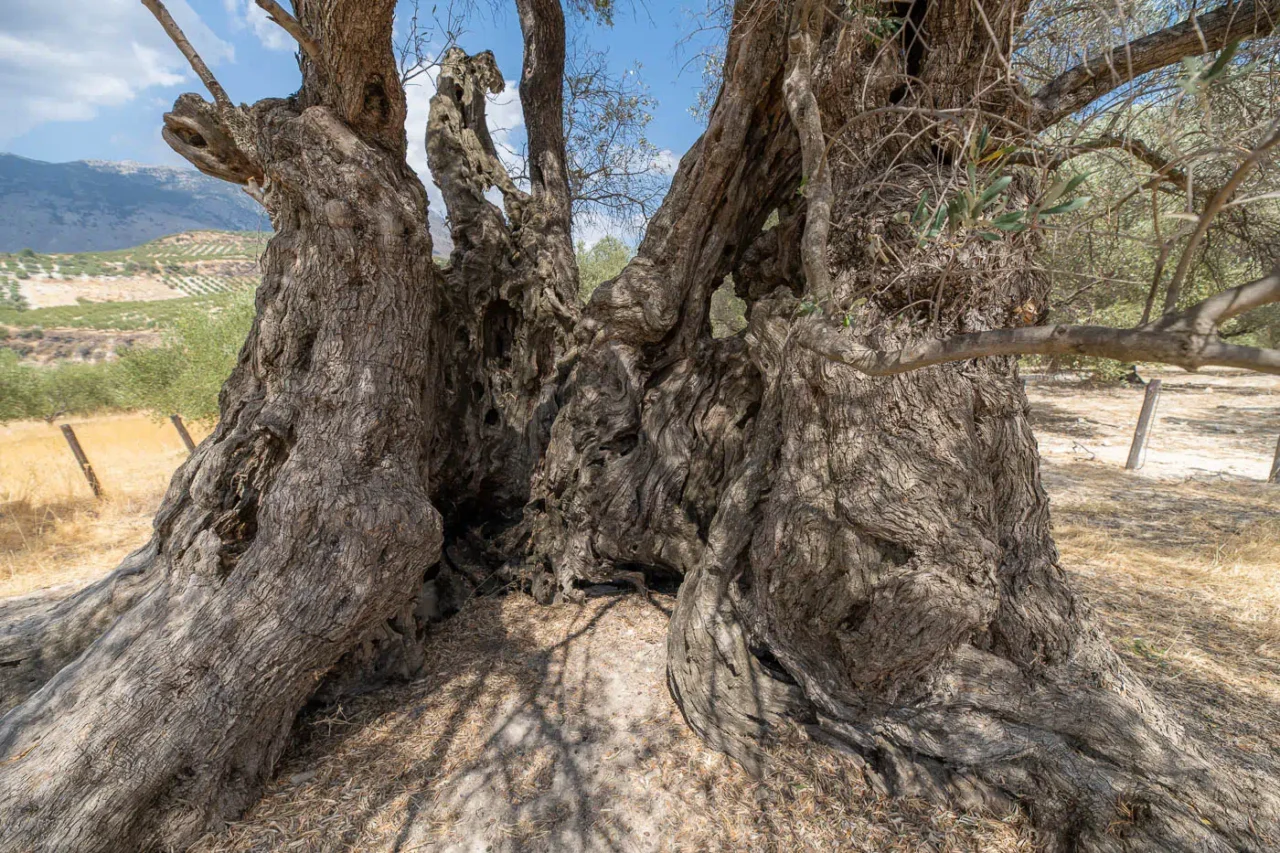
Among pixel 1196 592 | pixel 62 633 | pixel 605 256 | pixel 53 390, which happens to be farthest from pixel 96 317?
pixel 1196 592

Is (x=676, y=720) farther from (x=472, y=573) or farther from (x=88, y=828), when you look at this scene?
(x=88, y=828)

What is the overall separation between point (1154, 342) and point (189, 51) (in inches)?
162

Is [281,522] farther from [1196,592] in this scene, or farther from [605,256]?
[605,256]

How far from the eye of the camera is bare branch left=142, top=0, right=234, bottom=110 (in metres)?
2.69

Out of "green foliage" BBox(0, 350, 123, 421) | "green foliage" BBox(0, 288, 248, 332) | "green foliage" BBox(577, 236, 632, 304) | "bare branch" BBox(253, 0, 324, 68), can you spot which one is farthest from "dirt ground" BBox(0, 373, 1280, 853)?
"green foliage" BBox(0, 288, 248, 332)

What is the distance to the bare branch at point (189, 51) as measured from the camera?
269 centimetres

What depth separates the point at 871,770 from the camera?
2.43 m

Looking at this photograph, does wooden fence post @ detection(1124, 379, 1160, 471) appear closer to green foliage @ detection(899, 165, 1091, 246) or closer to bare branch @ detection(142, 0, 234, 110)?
green foliage @ detection(899, 165, 1091, 246)

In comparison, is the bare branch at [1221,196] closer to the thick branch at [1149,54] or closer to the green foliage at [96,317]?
the thick branch at [1149,54]

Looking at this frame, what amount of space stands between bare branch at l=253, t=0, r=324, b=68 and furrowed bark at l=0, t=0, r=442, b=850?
0.06 metres

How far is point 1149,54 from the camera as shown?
105 inches

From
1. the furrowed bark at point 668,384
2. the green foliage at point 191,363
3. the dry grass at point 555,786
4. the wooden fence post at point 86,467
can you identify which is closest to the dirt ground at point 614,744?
the dry grass at point 555,786

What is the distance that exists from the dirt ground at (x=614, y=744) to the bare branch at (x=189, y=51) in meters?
3.40

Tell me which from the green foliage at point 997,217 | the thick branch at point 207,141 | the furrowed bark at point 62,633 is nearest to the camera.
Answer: the green foliage at point 997,217
